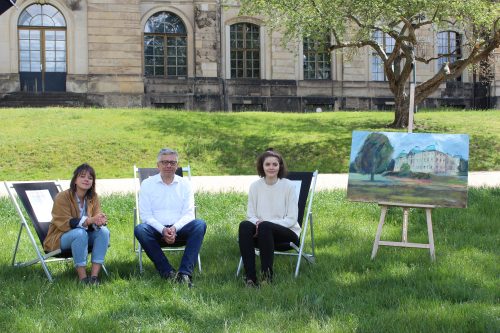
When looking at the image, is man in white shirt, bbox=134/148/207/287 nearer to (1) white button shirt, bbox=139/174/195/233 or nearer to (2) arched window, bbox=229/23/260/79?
(1) white button shirt, bbox=139/174/195/233

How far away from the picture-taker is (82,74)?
27.0 m

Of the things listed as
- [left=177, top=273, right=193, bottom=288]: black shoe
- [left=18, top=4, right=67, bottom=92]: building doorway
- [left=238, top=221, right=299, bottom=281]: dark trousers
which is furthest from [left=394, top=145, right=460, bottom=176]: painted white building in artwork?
[left=18, top=4, right=67, bottom=92]: building doorway

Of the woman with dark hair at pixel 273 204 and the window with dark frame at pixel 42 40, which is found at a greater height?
the window with dark frame at pixel 42 40

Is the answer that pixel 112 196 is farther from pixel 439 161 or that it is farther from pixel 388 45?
pixel 388 45

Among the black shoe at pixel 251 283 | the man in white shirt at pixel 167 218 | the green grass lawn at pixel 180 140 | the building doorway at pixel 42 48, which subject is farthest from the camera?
the building doorway at pixel 42 48

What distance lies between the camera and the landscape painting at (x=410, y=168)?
6883 millimetres

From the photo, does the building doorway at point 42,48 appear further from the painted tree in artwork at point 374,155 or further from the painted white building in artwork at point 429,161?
the painted white building in artwork at point 429,161

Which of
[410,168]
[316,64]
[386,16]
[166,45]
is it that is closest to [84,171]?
[410,168]

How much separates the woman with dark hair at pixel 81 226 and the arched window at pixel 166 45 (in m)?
23.1

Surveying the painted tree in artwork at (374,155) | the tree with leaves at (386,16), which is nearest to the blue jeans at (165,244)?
the painted tree in artwork at (374,155)

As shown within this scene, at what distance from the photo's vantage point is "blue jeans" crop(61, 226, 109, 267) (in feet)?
19.7

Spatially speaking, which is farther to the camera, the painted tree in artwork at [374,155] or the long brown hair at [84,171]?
the painted tree in artwork at [374,155]

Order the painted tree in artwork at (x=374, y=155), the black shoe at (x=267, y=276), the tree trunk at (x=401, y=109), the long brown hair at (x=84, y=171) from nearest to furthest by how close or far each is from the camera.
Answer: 1. the black shoe at (x=267, y=276)
2. the long brown hair at (x=84, y=171)
3. the painted tree in artwork at (x=374, y=155)
4. the tree trunk at (x=401, y=109)

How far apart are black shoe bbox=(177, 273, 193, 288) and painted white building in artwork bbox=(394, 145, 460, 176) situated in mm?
2603
